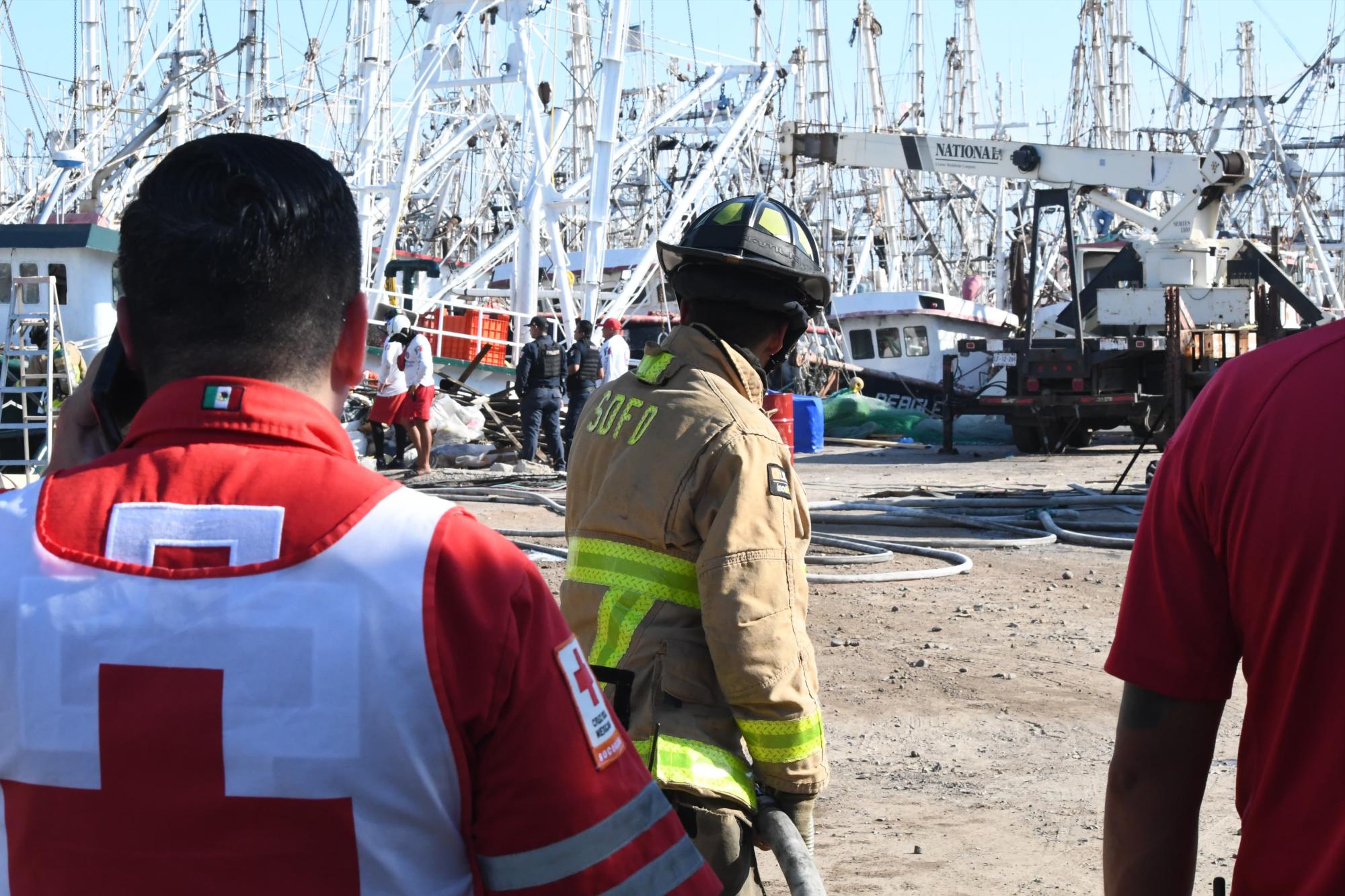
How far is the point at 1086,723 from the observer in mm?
5844

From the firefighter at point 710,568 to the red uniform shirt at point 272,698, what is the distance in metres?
1.00

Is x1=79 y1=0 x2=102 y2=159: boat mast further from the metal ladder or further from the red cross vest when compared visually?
the red cross vest

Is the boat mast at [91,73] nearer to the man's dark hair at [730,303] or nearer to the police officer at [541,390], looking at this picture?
the police officer at [541,390]

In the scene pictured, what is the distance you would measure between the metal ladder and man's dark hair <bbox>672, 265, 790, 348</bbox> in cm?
1072

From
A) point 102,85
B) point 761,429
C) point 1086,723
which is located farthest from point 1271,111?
point 761,429

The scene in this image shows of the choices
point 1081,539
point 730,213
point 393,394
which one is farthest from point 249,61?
point 730,213

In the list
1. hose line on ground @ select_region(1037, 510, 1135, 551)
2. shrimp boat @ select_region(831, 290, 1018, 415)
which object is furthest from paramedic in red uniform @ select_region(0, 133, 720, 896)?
shrimp boat @ select_region(831, 290, 1018, 415)

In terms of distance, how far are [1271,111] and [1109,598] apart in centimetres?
3729

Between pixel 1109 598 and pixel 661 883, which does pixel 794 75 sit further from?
pixel 661 883

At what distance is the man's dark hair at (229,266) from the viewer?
4.59ft

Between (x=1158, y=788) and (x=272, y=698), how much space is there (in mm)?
1051

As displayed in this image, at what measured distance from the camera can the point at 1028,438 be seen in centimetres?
1859

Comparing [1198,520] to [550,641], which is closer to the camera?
[550,641]

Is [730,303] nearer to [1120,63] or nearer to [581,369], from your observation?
[581,369]
